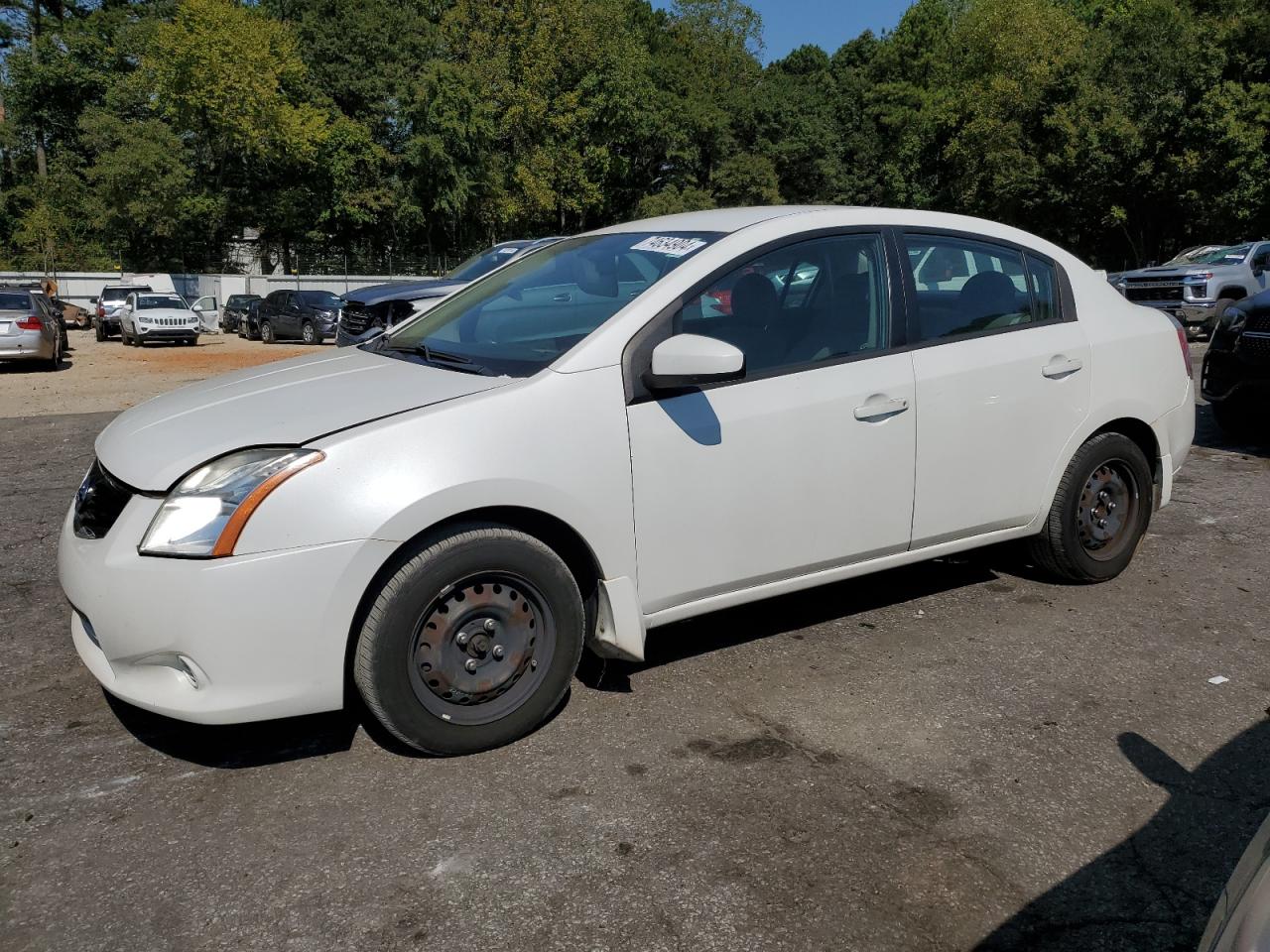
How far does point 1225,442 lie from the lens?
8.83 metres

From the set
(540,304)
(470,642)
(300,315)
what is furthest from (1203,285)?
(300,315)

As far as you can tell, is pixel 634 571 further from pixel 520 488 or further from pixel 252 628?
pixel 252 628

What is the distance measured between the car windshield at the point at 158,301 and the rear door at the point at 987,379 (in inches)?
1089

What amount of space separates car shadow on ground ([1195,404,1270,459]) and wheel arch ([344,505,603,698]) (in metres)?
6.54

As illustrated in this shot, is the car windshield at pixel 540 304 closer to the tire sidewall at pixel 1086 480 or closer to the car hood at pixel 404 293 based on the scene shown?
the tire sidewall at pixel 1086 480

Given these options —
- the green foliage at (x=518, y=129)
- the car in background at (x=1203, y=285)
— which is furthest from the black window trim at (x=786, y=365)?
the green foliage at (x=518, y=129)

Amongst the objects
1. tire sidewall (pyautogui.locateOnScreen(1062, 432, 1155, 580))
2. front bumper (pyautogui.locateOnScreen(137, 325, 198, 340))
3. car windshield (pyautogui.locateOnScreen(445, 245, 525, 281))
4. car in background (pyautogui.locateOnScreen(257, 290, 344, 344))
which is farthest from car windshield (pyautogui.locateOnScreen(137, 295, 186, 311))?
tire sidewall (pyautogui.locateOnScreen(1062, 432, 1155, 580))

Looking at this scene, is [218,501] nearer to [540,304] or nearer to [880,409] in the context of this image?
[540,304]

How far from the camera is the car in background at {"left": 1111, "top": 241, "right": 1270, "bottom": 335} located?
18641mm

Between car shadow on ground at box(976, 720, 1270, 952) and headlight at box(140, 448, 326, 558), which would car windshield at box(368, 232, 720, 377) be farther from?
car shadow on ground at box(976, 720, 1270, 952)

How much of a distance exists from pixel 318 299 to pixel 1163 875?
29009mm

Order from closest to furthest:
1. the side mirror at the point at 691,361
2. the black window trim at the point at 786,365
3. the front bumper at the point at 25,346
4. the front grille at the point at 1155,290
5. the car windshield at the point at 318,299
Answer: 1. the side mirror at the point at 691,361
2. the black window trim at the point at 786,365
3. the front bumper at the point at 25,346
4. the front grille at the point at 1155,290
5. the car windshield at the point at 318,299

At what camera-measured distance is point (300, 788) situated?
3.19 metres

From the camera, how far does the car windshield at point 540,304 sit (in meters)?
3.67
